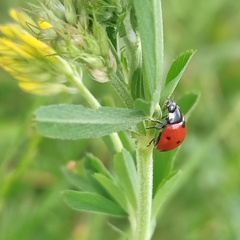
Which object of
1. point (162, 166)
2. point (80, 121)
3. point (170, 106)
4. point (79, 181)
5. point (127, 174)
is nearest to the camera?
point (80, 121)

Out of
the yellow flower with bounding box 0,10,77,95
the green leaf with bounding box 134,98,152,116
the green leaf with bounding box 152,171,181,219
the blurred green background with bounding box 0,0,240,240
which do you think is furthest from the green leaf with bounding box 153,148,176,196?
the blurred green background with bounding box 0,0,240,240

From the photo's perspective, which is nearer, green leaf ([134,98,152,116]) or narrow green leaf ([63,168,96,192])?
green leaf ([134,98,152,116])

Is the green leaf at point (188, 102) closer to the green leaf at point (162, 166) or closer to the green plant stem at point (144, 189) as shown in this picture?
the green leaf at point (162, 166)

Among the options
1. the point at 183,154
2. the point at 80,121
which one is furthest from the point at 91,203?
the point at 183,154

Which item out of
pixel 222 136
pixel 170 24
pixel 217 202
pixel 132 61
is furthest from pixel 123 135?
pixel 170 24

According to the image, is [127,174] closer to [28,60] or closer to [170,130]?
[170,130]

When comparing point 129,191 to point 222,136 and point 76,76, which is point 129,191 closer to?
point 76,76

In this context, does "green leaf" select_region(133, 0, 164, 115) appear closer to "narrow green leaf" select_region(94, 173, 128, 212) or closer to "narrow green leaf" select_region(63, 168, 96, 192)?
"narrow green leaf" select_region(94, 173, 128, 212)
